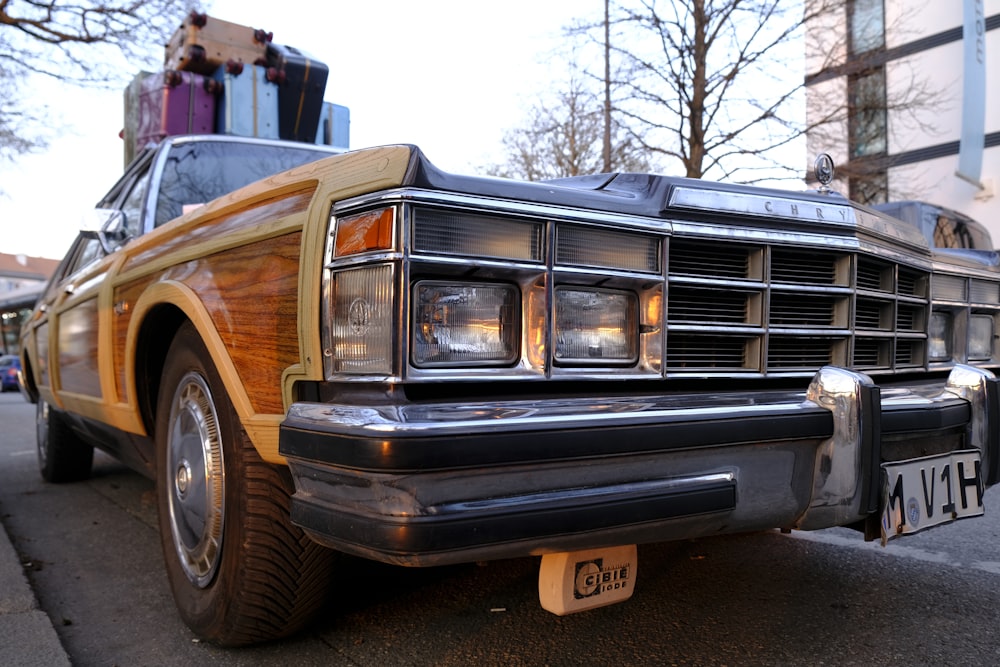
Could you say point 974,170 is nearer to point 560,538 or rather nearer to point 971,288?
point 971,288

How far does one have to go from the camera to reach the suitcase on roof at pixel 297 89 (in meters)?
5.25

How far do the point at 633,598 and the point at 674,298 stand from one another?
48.4 inches

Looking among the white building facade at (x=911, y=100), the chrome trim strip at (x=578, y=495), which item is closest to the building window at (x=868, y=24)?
the white building facade at (x=911, y=100)

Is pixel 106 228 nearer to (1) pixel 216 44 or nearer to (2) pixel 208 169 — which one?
(2) pixel 208 169

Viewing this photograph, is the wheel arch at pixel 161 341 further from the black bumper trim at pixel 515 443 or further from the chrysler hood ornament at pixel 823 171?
the chrysler hood ornament at pixel 823 171

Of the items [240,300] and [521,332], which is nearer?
[521,332]

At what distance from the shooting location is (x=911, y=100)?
13.5 meters

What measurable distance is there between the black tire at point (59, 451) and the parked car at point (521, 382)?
273 cm

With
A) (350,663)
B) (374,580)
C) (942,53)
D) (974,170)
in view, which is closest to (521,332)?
(350,663)

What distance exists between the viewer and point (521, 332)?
174 centimetres

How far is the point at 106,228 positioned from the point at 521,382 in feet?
8.29

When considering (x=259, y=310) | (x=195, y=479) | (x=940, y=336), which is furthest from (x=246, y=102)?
(x=940, y=336)

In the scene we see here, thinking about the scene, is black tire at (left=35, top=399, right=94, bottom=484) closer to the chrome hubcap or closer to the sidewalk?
the sidewalk

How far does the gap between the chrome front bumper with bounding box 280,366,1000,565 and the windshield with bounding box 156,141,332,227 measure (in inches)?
91.2
